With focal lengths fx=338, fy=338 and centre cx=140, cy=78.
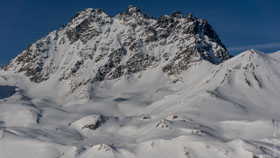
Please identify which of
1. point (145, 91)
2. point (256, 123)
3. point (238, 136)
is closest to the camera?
point (238, 136)

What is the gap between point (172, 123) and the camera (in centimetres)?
9744

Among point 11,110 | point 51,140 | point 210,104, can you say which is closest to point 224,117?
point 210,104

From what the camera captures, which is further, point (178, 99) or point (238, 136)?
point (178, 99)

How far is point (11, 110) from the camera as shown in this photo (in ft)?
461

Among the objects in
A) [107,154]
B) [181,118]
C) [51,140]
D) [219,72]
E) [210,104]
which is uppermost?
[219,72]

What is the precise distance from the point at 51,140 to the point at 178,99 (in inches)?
2462

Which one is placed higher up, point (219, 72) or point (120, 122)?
point (219, 72)

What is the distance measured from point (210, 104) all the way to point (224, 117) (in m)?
10.0

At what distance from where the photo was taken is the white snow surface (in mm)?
79000

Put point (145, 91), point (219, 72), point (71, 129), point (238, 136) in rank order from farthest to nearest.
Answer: point (145, 91) < point (219, 72) < point (71, 129) < point (238, 136)

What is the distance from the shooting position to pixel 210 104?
119 meters

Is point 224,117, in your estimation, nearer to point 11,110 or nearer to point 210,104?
point 210,104

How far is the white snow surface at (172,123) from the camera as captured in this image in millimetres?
79000

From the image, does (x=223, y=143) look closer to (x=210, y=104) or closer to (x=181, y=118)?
(x=181, y=118)
